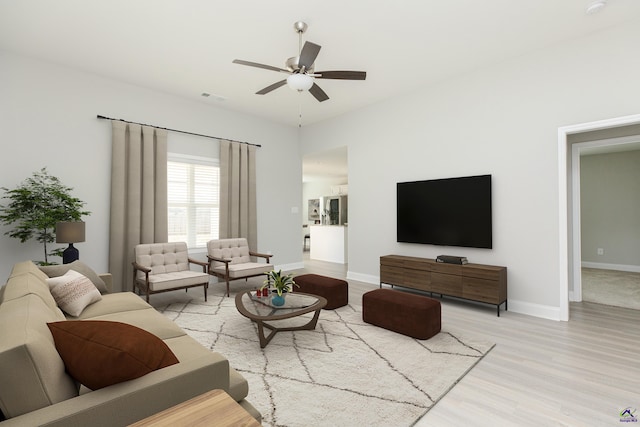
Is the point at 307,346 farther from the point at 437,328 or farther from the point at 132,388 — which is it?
the point at 132,388

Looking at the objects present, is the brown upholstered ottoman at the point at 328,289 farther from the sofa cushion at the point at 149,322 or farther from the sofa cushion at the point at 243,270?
the sofa cushion at the point at 149,322

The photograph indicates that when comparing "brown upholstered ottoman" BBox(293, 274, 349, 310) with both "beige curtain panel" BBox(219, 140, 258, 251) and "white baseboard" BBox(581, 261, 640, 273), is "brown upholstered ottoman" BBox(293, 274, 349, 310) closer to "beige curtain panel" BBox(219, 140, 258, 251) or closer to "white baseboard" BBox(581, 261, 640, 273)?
"beige curtain panel" BBox(219, 140, 258, 251)

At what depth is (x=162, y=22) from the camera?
3.16m

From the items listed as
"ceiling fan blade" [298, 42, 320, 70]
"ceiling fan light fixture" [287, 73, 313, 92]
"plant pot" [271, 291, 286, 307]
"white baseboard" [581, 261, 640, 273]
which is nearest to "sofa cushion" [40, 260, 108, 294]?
"plant pot" [271, 291, 286, 307]

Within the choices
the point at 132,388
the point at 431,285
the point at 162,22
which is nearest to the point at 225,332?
the point at 132,388

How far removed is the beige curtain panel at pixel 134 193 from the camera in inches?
→ 178

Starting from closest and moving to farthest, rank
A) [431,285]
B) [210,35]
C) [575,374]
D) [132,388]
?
[132,388] → [575,374] → [210,35] → [431,285]

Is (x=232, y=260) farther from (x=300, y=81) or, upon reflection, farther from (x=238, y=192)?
(x=300, y=81)

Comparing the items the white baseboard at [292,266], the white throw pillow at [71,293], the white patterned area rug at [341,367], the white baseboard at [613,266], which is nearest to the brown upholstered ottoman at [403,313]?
the white patterned area rug at [341,367]

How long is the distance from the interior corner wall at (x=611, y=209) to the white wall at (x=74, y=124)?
7907 millimetres

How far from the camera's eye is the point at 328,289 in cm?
393

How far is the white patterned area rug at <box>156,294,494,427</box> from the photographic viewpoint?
6.36 feet

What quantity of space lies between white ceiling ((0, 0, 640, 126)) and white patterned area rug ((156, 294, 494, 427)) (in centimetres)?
319

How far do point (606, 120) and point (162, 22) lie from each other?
4.74 metres
